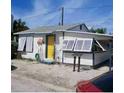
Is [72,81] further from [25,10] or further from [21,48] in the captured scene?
[21,48]

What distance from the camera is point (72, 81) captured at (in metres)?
3.59

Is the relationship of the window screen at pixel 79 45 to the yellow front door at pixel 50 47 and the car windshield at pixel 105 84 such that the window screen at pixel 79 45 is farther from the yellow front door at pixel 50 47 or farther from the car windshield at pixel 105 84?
the car windshield at pixel 105 84

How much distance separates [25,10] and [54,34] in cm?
413

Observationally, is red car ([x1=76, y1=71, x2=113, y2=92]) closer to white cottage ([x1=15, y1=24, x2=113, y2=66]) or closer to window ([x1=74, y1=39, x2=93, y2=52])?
white cottage ([x1=15, y1=24, x2=113, y2=66])

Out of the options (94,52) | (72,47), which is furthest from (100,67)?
(72,47)

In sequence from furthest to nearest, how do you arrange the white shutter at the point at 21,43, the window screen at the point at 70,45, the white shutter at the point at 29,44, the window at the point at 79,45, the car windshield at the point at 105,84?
1. the white shutter at the point at 21,43
2. the white shutter at the point at 29,44
3. the window screen at the point at 70,45
4. the window at the point at 79,45
5. the car windshield at the point at 105,84

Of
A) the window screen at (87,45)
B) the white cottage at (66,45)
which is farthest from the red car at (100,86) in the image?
the window screen at (87,45)

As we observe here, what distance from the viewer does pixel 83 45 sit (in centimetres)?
533

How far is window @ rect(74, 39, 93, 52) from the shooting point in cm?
520

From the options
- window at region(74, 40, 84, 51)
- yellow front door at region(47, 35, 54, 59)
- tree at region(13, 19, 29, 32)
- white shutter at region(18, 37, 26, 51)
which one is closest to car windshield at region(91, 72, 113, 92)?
tree at region(13, 19, 29, 32)

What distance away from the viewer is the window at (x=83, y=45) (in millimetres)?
5199
